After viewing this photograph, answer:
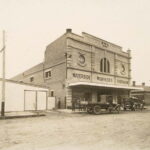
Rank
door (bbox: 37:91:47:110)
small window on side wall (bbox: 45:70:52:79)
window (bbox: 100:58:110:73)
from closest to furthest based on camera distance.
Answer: door (bbox: 37:91:47:110), small window on side wall (bbox: 45:70:52:79), window (bbox: 100:58:110:73)

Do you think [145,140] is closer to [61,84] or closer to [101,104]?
[101,104]

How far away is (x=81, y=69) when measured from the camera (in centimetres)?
2886

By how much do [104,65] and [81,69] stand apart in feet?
18.3

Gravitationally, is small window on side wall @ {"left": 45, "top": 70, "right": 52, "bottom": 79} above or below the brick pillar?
above

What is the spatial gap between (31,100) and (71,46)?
8521 mm

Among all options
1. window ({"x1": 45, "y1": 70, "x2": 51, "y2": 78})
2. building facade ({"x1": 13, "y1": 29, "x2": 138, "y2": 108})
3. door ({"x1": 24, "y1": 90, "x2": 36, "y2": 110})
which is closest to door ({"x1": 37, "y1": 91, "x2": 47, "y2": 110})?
door ({"x1": 24, "y1": 90, "x2": 36, "y2": 110})

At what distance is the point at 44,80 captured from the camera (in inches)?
1283

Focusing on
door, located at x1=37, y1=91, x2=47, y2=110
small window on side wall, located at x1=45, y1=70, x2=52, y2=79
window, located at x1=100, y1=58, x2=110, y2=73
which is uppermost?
window, located at x1=100, y1=58, x2=110, y2=73

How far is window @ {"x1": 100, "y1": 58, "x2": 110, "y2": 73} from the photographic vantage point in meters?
32.5

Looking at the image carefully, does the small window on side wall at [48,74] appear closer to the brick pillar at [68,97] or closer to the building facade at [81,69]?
the building facade at [81,69]

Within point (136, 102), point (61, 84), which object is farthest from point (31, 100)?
point (136, 102)

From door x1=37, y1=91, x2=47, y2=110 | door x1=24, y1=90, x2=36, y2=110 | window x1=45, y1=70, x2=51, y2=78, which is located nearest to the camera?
door x1=24, y1=90, x2=36, y2=110

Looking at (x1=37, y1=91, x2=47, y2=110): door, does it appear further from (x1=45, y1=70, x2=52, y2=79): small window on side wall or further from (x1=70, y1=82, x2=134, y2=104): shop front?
(x1=45, y1=70, x2=52, y2=79): small window on side wall

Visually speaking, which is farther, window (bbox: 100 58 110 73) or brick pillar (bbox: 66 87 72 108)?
window (bbox: 100 58 110 73)
